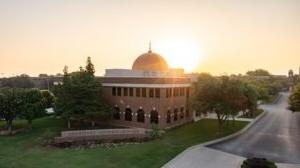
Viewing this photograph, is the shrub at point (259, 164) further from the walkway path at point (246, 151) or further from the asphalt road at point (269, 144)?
the asphalt road at point (269, 144)

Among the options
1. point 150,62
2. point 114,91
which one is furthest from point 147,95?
point 150,62

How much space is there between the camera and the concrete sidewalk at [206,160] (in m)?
20.7

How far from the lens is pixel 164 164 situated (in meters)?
20.7

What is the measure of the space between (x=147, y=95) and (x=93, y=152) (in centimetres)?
1308

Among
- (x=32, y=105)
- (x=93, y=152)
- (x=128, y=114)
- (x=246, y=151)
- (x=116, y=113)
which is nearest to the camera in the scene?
(x=93, y=152)

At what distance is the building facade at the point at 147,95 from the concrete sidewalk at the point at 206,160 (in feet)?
35.9

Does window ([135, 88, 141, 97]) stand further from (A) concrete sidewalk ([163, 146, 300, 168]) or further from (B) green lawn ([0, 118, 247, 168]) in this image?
(A) concrete sidewalk ([163, 146, 300, 168])

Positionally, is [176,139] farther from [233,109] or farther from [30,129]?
[30,129]

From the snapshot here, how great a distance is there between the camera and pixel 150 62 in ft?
138

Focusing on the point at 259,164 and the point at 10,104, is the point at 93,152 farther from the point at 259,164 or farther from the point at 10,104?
the point at 10,104

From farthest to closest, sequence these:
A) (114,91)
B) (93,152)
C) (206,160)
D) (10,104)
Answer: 1. (114,91)
2. (10,104)
3. (93,152)
4. (206,160)

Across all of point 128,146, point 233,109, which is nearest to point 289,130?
point 233,109

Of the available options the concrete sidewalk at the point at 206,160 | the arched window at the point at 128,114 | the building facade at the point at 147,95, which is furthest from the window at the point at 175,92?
the concrete sidewalk at the point at 206,160

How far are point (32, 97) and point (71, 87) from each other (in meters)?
5.26
